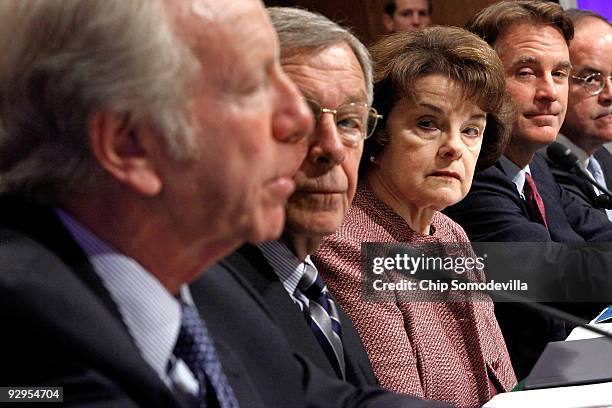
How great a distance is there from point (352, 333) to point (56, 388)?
90 cm

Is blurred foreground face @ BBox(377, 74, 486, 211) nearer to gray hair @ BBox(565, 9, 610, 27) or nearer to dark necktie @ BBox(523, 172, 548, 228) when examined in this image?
dark necktie @ BBox(523, 172, 548, 228)

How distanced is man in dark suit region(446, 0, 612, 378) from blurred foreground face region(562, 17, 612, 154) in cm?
43

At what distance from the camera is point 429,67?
220 centimetres

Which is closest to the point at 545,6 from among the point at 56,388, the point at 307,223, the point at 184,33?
the point at 307,223

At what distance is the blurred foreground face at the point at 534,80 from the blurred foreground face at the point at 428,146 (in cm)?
82

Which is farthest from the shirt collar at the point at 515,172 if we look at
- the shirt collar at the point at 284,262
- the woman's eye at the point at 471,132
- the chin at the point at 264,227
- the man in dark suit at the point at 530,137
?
the chin at the point at 264,227

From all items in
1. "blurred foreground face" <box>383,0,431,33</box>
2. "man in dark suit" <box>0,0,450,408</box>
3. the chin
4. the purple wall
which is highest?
"man in dark suit" <box>0,0,450,408</box>

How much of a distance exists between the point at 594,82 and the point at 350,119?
7.08 ft

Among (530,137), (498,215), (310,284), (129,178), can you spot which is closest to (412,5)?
(530,137)

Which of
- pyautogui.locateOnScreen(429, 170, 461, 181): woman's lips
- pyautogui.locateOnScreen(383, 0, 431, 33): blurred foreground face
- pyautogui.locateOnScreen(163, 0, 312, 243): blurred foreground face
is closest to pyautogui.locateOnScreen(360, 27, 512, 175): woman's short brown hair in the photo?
pyautogui.locateOnScreen(429, 170, 461, 181): woman's lips

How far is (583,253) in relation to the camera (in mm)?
2914

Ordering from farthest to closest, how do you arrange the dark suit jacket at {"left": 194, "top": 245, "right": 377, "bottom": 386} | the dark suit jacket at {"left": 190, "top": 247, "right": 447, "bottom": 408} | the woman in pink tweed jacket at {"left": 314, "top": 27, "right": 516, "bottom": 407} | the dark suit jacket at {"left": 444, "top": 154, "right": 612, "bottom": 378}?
the dark suit jacket at {"left": 444, "top": 154, "right": 612, "bottom": 378}, the woman in pink tweed jacket at {"left": 314, "top": 27, "right": 516, "bottom": 407}, the dark suit jacket at {"left": 194, "top": 245, "right": 377, "bottom": 386}, the dark suit jacket at {"left": 190, "top": 247, "right": 447, "bottom": 408}

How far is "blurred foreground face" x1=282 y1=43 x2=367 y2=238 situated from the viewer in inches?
66.6

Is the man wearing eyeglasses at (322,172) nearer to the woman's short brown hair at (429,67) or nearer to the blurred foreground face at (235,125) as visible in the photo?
the woman's short brown hair at (429,67)
